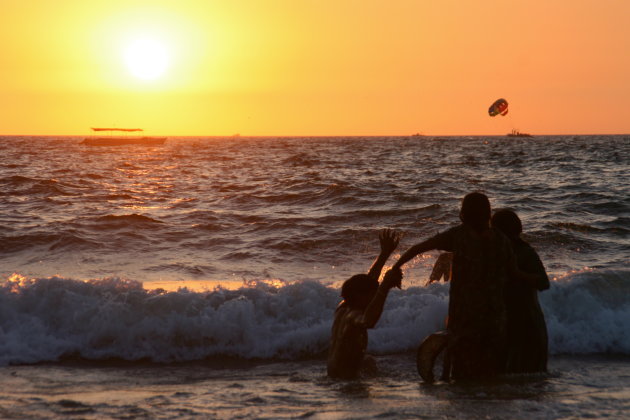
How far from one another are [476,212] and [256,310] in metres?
4.81

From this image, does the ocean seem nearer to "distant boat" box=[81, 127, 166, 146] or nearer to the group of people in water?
the group of people in water

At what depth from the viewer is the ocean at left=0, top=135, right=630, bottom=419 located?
578cm

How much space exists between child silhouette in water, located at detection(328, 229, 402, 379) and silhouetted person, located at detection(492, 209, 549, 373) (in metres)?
1.16

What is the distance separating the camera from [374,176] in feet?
100

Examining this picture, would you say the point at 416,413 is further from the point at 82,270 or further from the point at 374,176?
the point at 374,176

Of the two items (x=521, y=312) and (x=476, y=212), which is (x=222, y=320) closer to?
(x=521, y=312)

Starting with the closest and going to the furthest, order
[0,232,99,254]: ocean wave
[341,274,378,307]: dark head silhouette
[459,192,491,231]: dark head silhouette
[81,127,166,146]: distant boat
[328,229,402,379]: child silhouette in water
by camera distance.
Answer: [328,229,402,379]: child silhouette in water → [459,192,491,231]: dark head silhouette → [341,274,378,307]: dark head silhouette → [0,232,99,254]: ocean wave → [81,127,166,146]: distant boat

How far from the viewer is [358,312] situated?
233 inches

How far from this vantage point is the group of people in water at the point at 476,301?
5.53 m

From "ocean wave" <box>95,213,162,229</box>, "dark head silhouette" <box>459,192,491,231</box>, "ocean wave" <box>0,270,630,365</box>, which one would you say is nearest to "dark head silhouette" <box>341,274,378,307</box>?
"dark head silhouette" <box>459,192,491,231</box>

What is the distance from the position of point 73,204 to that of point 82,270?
8.57 metres

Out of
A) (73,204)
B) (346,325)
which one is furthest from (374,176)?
(346,325)

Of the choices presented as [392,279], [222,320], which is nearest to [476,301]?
[392,279]

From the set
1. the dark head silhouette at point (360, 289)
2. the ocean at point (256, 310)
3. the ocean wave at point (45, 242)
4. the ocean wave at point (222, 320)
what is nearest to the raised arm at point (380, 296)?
the dark head silhouette at point (360, 289)
